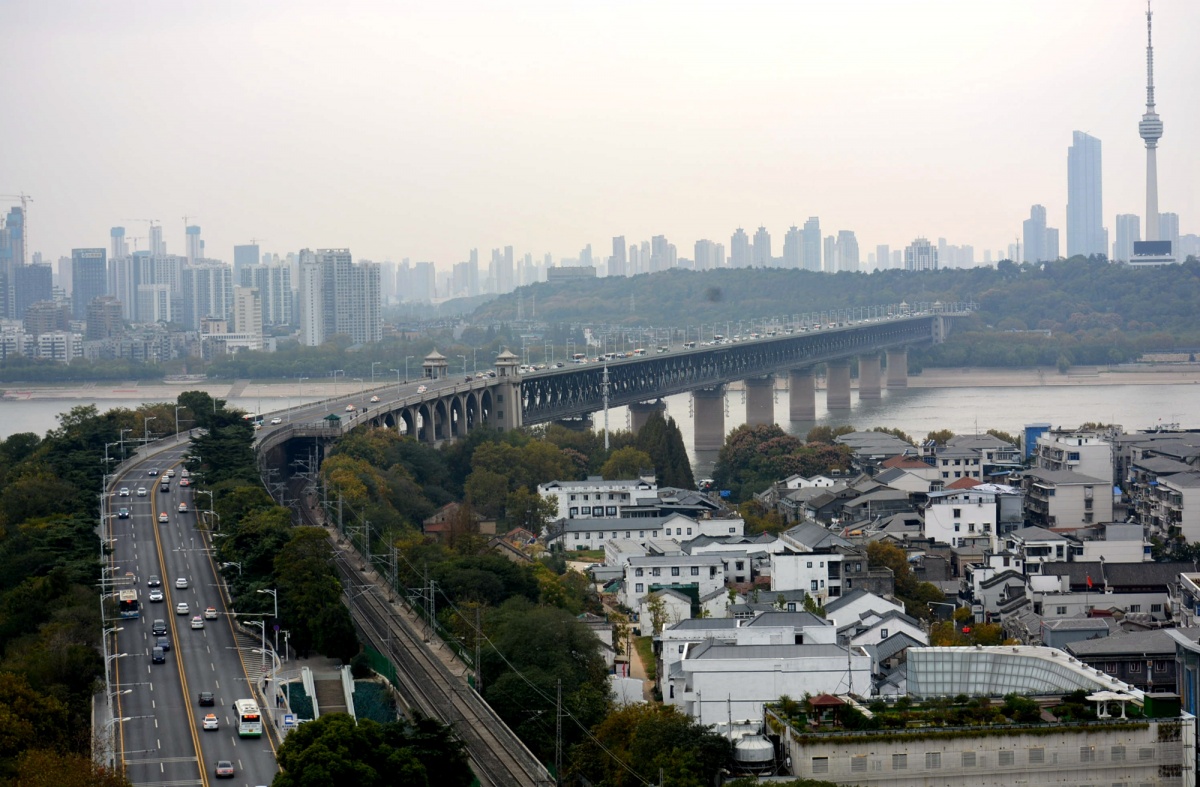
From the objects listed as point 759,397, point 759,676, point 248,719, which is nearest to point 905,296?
point 759,397

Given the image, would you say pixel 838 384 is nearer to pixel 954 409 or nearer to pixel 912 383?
pixel 954 409

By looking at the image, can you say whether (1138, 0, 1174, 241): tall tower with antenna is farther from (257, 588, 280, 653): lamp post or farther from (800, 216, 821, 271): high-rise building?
(257, 588, 280, 653): lamp post

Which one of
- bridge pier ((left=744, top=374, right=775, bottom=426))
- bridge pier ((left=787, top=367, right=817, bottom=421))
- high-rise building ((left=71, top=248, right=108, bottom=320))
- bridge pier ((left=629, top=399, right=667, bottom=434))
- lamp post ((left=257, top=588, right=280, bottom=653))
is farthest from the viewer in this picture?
high-rise building ((left=71, top=248, right=108, bottom=320))

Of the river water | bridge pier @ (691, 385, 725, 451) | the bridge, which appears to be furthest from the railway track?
bridge pier @ (691, 385, 725, 451)

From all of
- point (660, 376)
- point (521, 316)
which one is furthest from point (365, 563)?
point (521, 316)

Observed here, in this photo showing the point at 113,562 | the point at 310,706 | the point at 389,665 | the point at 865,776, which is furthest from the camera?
the point at 113,562

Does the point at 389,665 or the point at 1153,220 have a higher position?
the point at 1153,220

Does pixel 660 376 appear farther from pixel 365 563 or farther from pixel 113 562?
pixel 113 562
